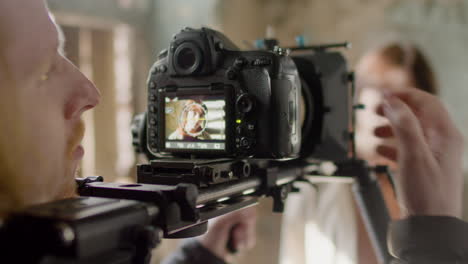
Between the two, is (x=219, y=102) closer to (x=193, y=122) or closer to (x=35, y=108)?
(x=193, y=122)

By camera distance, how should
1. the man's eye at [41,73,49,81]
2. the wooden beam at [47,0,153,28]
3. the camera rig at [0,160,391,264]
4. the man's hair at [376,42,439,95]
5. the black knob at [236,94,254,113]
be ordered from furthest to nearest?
the wooden beam at [47,0,153,28] → the man's hair at [376,42,439,95] → the black knob at [236,94,254,113] → the man's eye at [41,73,49,81] → the camera rig at [0,160,391,264]

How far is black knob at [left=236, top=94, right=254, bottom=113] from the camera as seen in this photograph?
0.51 metres

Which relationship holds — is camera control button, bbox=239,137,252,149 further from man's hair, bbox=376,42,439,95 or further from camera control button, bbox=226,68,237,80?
man's hair, bbox=376,42,439,95

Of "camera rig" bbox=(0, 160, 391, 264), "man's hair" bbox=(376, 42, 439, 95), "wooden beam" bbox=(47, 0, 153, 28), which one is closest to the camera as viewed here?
"camera rig" bbox=(0, 160, 391, 264)

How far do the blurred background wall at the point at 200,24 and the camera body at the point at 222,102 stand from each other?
973mm

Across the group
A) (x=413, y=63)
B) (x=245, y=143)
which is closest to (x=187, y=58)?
(x=245, y=143)

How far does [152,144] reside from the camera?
1.86 feet

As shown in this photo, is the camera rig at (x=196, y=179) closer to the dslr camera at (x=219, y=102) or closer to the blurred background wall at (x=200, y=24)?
the dslr camera at (x=219, y=102)

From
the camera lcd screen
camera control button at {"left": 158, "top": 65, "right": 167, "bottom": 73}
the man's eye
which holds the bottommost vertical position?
the camera lcd screen

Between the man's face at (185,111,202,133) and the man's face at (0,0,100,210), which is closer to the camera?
the man's face at (0,0,100,210)

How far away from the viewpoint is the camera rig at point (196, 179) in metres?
0.27

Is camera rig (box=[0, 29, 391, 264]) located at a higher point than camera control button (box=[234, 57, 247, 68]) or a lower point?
lower

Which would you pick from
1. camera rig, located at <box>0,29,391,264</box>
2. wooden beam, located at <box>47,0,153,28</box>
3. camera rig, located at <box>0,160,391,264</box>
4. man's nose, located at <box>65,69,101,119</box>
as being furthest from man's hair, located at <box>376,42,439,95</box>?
wooden beam, located at <box>47,0,153,28</box>

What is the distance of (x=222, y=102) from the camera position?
1.69 ft
